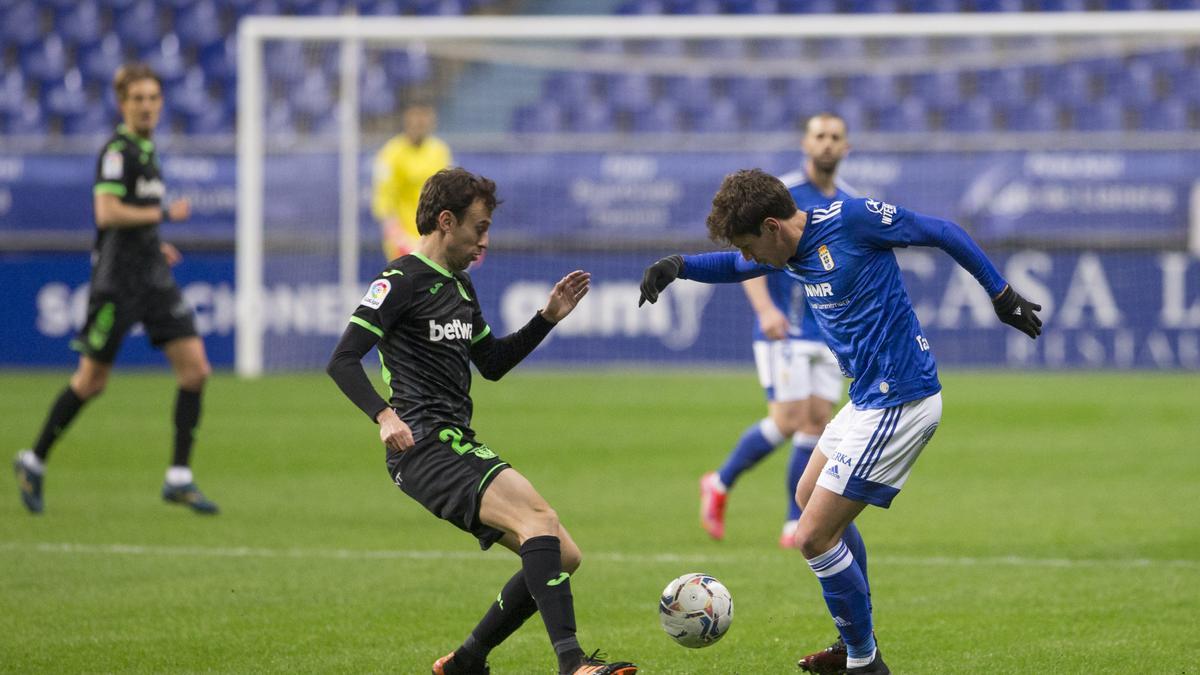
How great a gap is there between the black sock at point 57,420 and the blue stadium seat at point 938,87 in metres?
11.7

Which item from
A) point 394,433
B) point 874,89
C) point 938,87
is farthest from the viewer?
point 874,89

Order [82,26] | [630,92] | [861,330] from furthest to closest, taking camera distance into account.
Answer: [82,26], [630,92], [861,330]

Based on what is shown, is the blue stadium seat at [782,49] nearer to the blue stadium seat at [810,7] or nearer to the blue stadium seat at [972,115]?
the blue stadium seat at [972,115]

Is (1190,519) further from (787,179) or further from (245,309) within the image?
(245,309)

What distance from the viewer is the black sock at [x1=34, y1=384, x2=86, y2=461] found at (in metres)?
9.08

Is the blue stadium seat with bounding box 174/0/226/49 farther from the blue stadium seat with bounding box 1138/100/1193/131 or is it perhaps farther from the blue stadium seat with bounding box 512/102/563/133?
the blue stadium seat with bounding box 1138/100/1193/131

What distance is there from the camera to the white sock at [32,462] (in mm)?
9023

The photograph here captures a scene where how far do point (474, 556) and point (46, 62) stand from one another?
616 inches

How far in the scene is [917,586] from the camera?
6887 mm

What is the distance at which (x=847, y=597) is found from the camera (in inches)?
201

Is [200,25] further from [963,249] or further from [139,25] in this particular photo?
[963,249]

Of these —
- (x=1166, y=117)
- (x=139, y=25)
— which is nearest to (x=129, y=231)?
(x=1166, y=117)

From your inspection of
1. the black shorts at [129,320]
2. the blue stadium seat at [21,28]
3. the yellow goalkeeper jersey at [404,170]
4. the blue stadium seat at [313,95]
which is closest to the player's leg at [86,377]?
the black shorts at [129,320]

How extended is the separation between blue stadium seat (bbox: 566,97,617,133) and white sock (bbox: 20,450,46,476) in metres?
10.7
